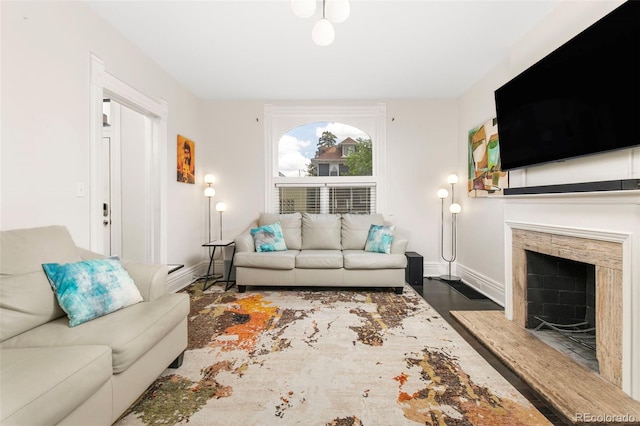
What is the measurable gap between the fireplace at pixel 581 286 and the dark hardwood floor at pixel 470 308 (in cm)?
48

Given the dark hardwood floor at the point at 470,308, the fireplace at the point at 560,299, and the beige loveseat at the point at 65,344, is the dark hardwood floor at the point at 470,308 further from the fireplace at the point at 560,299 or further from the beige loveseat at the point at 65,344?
the beige loveseat at the point at 65,344

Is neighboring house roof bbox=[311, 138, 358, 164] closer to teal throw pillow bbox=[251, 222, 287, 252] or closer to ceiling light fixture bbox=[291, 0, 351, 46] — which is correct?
teal throw pillow bbox=[251, 222, 287, 252]

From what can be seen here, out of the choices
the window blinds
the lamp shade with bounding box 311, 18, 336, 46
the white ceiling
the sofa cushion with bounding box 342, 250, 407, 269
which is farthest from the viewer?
the window blinds

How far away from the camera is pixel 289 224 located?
4129 millimetres

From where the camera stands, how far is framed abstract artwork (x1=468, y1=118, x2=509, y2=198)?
315cm

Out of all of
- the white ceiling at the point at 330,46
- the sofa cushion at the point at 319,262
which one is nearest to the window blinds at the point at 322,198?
the sofa cushion at the point at 319,262

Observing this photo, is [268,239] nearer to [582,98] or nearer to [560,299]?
[560,299]

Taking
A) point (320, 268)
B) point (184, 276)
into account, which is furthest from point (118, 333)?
point (184, 276)

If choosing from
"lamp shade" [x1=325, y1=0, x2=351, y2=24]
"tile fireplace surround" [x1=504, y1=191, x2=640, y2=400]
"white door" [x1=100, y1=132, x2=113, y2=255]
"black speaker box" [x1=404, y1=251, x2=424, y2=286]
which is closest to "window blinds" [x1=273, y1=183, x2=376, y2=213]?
"black speaker box" [x1=404, y1=251, x2=424, y2=286]

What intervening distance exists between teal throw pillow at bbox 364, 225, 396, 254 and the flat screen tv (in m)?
1.65

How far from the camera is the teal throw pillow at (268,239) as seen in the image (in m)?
3.74

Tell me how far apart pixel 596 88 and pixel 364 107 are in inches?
117

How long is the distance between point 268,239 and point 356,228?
50.2 inches

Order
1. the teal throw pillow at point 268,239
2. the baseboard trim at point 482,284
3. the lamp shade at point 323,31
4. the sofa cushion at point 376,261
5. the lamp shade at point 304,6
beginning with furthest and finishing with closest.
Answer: the teal throw pillow at point 268,239
the sofa cushion at point 376,261
the baseboard trim at point 482,284
the lamp shade at point 323,31
the lamp shade at point 304,6
